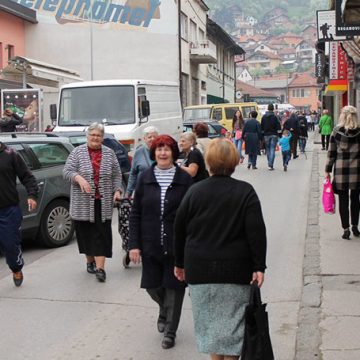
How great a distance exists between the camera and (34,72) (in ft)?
72.1

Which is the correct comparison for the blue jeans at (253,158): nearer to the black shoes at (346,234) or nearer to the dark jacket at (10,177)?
the black shoes at (346,234)

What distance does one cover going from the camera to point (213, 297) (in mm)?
3977

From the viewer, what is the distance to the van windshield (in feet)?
52.9

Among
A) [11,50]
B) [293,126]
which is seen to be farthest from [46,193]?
[11,50]

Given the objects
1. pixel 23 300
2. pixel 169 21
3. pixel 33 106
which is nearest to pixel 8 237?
pixel 23 300

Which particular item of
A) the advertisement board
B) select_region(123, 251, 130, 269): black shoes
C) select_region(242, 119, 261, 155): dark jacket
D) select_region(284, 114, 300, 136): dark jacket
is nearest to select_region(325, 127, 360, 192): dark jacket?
select_region(123, 251, 130, 269): black shoes

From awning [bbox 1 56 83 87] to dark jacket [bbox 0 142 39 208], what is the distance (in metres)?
15.1

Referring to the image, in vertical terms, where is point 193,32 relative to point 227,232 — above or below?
above

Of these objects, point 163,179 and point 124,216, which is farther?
point 124,216

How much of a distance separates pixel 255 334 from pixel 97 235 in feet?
12.2

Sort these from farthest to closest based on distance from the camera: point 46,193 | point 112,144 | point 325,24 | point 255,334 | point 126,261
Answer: point 325,24 < point 112,144 < point 46,193 < point 126,261 < point 255,334

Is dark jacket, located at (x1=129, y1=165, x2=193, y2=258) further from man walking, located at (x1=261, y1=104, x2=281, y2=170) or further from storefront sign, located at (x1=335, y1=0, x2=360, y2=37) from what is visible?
man walking, located at (x1=261, y1=104, x2=281, y2=170)

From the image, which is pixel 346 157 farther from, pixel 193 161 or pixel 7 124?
pixel 7 124

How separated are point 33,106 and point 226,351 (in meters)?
18.3
